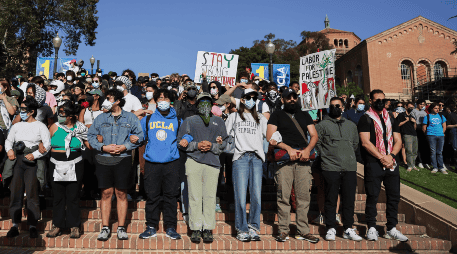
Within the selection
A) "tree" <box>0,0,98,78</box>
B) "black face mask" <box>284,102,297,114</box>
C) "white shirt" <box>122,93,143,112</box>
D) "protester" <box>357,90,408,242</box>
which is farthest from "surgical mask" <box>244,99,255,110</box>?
"tree" <box>0,0,98,78</box>

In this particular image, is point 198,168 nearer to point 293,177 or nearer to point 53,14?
point 293,177

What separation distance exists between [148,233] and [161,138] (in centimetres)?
150

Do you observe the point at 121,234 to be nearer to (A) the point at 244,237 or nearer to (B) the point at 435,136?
(A) the point at 244,237

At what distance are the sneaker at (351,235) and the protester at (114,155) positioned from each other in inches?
139

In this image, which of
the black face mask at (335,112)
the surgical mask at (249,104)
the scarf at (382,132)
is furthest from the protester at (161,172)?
the scarf at (382,132)

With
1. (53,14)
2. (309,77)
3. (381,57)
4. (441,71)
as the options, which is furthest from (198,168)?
(441,71)

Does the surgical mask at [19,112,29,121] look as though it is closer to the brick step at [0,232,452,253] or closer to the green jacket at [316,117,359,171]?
the brick step at [0,232,452,253]

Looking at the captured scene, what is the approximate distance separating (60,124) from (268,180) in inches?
175

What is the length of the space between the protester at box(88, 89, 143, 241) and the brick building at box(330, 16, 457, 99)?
43.0m

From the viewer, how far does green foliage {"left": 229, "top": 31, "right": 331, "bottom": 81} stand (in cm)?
5038

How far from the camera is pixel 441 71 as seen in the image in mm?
44375

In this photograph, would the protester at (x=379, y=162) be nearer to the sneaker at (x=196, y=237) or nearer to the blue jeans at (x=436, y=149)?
the sneaker at (x=196, y=237)

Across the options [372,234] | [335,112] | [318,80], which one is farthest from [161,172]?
[318,80]

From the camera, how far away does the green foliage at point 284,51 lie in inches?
1983
